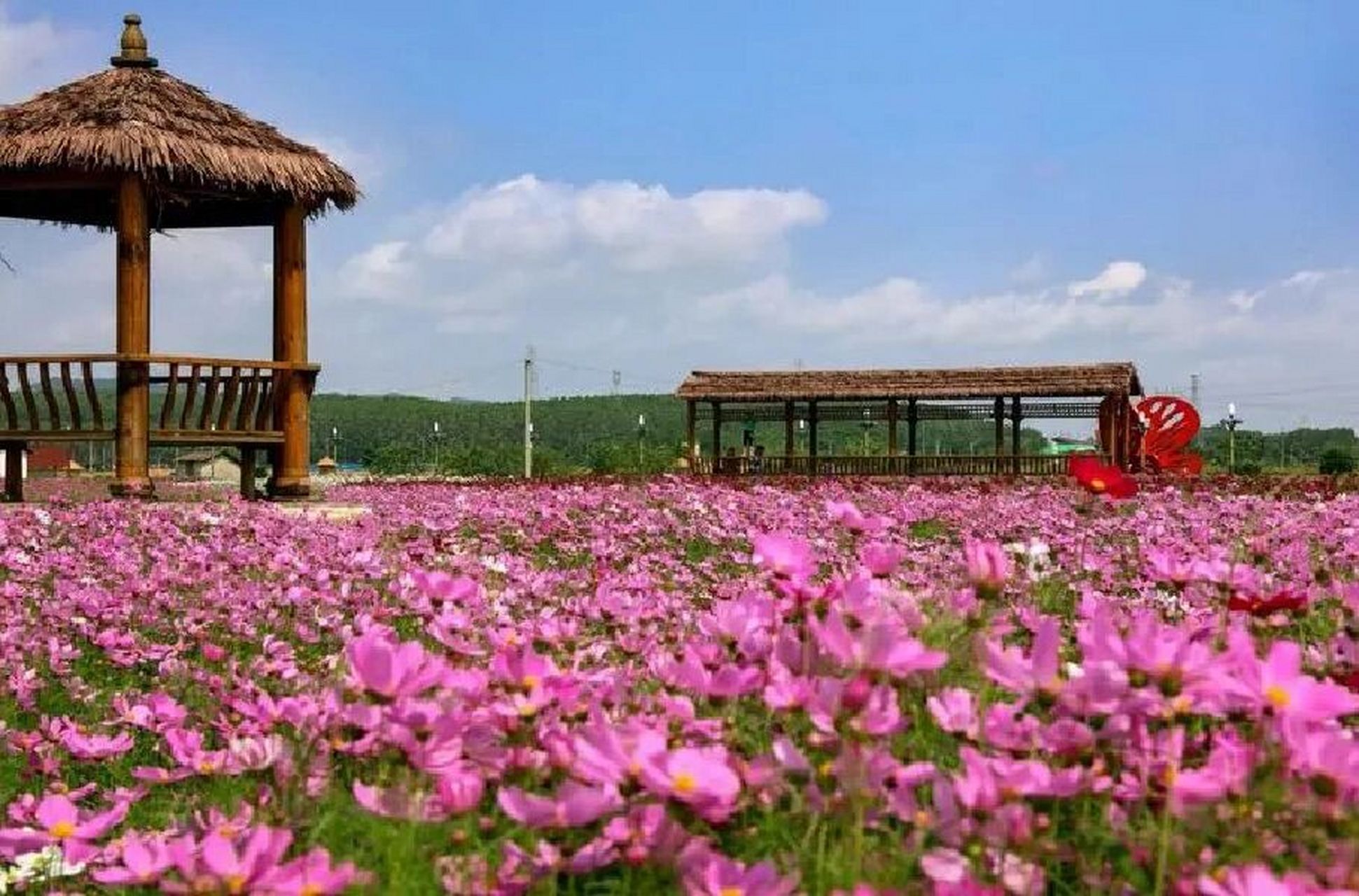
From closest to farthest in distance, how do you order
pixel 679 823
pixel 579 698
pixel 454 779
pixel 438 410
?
1. pixel 679 823
2. pixel 454 779
3. pixel 579 698
4. pixel 438 410

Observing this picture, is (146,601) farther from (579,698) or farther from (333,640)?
(579,698)

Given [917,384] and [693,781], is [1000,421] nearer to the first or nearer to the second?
[917,384]

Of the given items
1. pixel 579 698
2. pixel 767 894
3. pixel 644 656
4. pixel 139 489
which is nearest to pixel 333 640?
pixel 644 656

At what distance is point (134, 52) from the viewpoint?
527 inches

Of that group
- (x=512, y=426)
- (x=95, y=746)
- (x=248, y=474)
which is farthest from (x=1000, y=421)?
(x=512, y=426)

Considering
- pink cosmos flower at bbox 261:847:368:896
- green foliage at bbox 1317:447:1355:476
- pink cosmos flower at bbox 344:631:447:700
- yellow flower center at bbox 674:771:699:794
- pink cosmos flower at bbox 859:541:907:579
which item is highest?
pink cosmos flower at bbox 859:541:907:579

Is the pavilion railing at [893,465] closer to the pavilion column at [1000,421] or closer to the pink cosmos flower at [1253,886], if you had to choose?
the pavilion column at [1000,421]

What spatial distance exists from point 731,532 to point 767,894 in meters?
6.98

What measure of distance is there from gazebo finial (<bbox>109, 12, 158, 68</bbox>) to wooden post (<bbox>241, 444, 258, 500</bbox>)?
3.52m

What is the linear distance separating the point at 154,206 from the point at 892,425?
59.8 feet

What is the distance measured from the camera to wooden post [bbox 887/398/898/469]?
95.5 feet

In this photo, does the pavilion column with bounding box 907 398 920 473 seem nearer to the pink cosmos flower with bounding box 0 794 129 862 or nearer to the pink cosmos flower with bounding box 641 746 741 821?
the pink cosmos flower with bounding box 0 794 129 862

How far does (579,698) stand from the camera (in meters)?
2.21

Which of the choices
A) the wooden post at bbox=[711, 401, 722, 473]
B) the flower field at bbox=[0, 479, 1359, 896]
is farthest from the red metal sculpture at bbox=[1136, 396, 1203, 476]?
the flower field at bbox=[0, 479, 1359, 896]
